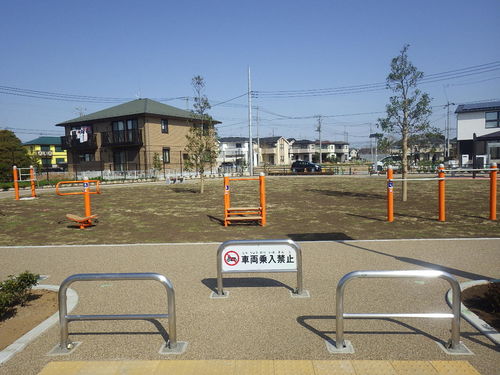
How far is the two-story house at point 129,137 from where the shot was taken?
37781 mm

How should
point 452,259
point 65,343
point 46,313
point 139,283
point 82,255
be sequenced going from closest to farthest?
point 65,343 → point 46,313 → point 139,283 → point 452,259 → point 82,255

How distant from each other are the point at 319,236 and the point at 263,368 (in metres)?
5.61

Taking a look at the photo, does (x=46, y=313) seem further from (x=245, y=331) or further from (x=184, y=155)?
(x=184, y=155)

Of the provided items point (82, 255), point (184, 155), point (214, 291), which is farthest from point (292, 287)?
point (184, 155)

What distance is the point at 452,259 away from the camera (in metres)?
6.31

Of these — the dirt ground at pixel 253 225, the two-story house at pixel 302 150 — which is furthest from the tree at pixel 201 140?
the two-story house at pixel 302 150

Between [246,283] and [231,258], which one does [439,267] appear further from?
[231,258]

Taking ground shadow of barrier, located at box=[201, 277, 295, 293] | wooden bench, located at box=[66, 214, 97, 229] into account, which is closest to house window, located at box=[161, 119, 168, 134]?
wooden bench, located at box=[66, 214, 97, 229]

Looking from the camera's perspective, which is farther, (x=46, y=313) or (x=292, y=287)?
(x=292, y=287)

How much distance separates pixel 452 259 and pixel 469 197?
1091 cm

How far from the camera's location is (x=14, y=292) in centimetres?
460

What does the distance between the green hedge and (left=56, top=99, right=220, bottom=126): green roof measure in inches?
1330

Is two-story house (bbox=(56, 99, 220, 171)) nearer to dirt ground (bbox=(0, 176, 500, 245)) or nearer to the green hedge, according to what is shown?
dirt ground (bbox=(0, 176, 500, 245))

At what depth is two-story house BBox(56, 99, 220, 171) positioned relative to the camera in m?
37.8
